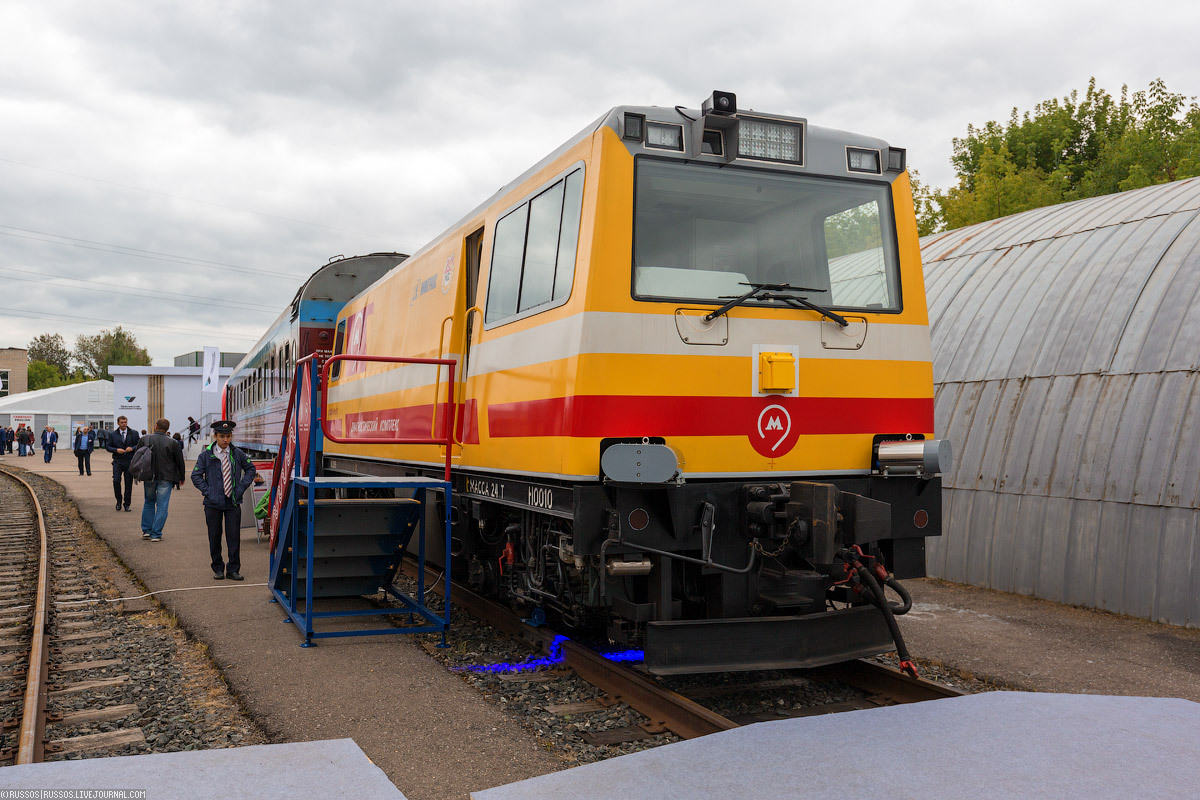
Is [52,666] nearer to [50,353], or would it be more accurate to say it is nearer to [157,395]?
[157,395]

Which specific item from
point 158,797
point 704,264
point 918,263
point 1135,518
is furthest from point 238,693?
point 1135,518

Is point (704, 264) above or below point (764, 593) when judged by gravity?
above

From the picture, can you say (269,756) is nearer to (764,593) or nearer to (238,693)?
(238,693)

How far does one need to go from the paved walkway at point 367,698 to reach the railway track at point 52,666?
2.38ft

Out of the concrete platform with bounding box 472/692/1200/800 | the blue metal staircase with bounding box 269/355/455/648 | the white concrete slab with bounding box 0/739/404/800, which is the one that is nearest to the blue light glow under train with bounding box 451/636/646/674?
the blue metal staircase with bounding box 269/355/455/648

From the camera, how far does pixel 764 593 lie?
5.67 m

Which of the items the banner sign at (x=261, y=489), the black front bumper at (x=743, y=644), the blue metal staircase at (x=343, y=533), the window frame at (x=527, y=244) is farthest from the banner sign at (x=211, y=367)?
the black front bumper at (x=743, y=644)

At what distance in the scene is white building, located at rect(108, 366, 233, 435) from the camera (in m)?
52.3

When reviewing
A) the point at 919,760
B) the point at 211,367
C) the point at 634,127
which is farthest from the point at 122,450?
the point at 211,367

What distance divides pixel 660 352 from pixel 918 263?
214 cm

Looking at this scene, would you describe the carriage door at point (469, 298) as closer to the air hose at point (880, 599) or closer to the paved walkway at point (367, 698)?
the paved walkway at point (367, 698)

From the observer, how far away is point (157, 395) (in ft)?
174

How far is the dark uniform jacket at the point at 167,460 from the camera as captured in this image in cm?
1326

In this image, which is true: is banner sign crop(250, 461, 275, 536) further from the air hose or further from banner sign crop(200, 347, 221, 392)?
banner sign crop(200, 347, 221, 392)
